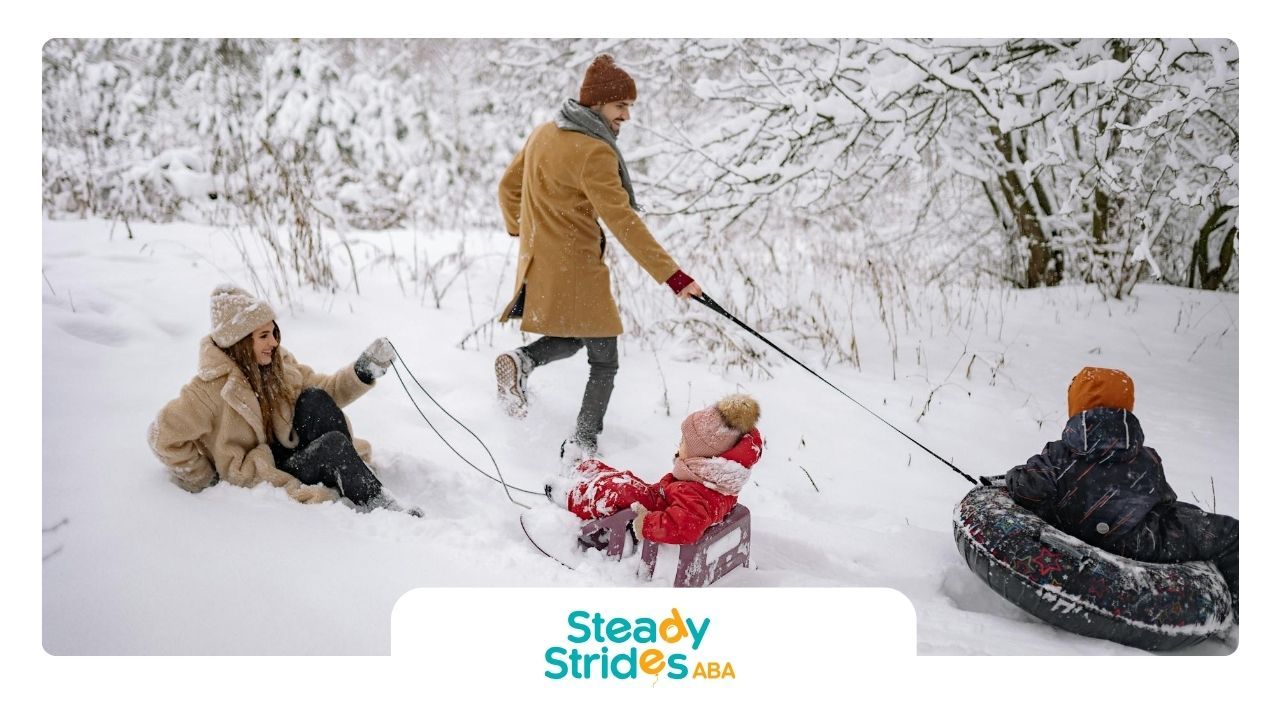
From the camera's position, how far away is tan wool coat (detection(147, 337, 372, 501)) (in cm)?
201

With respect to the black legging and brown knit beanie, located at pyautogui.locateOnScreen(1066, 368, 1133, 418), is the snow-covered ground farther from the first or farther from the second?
brown knit beanie, located at pyautogui.locateOnScreen(1066, 368, 1133, 418)

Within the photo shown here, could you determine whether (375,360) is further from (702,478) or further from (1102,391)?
(1102,391)

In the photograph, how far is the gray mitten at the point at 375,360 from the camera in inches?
89.1

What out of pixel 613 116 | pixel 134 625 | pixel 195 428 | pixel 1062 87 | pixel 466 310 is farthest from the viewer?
pixel 466 310

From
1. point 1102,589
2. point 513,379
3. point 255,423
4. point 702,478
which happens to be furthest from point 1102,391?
point 255,423

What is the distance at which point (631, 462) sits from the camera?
2520 mm

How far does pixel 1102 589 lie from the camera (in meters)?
1.80

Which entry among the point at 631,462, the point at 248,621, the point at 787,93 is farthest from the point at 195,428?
the point at 787,93

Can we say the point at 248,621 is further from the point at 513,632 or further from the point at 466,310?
the point at 466,310

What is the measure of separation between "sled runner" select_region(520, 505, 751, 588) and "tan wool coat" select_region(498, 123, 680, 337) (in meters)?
0.66

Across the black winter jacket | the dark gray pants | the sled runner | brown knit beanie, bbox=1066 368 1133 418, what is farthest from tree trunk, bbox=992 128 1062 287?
the sled runner

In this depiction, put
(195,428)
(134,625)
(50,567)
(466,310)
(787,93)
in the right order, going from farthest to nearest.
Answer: (466,310) < (787,93) < (195,428) < (50,567) < (134,625)

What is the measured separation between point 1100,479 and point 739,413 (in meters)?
0.94

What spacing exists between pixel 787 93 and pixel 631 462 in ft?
5.01
